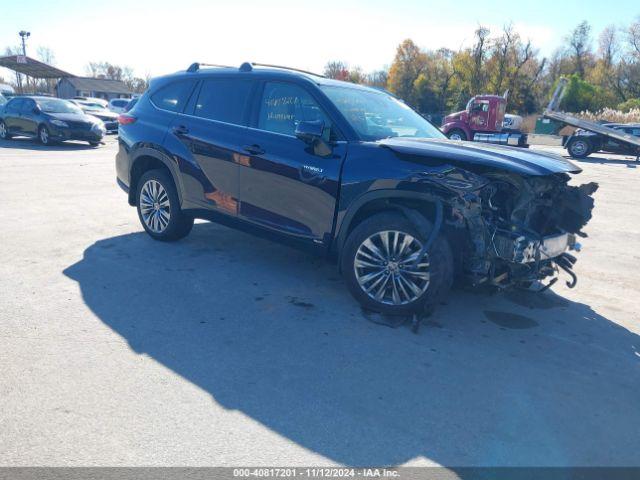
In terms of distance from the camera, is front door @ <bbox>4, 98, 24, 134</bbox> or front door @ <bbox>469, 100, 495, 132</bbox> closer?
front door @ <bbox>4, 98, 24, 134</bbox>

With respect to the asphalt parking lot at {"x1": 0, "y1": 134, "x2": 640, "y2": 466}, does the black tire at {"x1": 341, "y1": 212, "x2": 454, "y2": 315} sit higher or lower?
higher

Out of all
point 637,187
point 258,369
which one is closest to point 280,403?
point 258,369

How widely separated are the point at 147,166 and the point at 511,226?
4237 millimetres

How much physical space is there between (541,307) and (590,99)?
58.9 meters

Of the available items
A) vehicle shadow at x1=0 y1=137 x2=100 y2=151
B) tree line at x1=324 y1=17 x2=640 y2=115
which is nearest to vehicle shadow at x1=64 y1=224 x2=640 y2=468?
vehicle shadow at x1=0 y1=137 x2=100 y2=151

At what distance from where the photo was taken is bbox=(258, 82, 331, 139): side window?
4.67 m

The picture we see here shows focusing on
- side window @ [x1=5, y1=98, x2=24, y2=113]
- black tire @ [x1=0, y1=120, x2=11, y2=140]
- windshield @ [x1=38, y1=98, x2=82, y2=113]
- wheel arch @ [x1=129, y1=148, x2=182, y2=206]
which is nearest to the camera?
wheel arch @ [x1=129, y1=148, x2=182, y2=206]

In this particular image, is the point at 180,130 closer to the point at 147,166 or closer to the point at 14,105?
the point at 147,166

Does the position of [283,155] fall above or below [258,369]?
above

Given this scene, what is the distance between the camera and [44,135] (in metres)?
16.8

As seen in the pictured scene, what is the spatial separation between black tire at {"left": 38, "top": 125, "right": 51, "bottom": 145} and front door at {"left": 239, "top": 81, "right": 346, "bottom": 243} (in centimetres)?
1450

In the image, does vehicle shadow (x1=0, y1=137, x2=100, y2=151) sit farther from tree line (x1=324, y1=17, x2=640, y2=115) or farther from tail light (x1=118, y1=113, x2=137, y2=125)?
tree line (x1=324, y1=17, x2=640, y2=115)

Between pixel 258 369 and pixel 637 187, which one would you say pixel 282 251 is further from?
pixel 637 187

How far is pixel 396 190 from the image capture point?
4.04 meters
